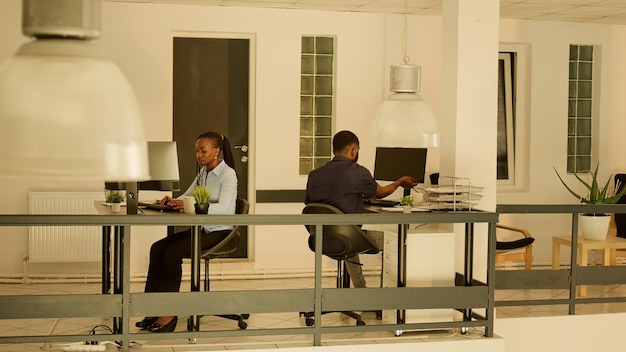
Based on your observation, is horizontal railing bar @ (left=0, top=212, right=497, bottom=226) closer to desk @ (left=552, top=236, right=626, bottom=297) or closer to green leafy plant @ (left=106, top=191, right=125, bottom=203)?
green leafy plant @ (left=106, top=191, right=125, bottom=203)

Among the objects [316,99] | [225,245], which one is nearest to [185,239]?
[225,245]

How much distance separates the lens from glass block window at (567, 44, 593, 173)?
9.89 metres

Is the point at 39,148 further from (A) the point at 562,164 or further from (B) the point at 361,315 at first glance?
(A) the point at 562,164

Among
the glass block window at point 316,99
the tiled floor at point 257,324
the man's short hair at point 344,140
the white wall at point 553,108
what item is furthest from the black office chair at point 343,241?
the white wall at point 553,108

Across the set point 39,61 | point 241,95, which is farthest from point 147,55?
point 39,61

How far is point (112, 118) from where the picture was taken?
1.74 metres

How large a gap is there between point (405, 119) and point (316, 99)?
3.36 meters

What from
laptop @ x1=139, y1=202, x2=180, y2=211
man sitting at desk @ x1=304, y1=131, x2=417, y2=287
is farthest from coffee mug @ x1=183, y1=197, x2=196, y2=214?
man sitting at desk @ x1=304, y1=131, x2=417, y2=287

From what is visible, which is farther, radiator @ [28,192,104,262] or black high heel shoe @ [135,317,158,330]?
radiator @ [28,192,104,262]

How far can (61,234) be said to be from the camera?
27.7 ft

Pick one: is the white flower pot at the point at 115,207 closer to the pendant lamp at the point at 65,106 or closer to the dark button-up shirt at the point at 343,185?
the dark button-up shirt at the point at 343,185

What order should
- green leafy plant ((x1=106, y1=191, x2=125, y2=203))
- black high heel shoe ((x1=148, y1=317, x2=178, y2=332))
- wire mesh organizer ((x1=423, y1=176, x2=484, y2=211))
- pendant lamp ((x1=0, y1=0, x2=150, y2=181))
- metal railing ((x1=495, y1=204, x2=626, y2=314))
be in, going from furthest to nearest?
1. metal railing ((x1=495, y1=204, x2=626, y2=314))
2. green leafy plant ((x1=106, y1=191, x2=125, y2=203))
3. black high heel shoe ((x1=148, y1=317, x2=178, y2=332))
4. wire mesh organizer ((x1=423, y1=176, x2=484, y2=211))
5. pendant lamp ((x1=0, y1=0, x2=150, y2=181))

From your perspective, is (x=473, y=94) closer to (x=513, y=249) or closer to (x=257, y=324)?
(x=513, y=249)

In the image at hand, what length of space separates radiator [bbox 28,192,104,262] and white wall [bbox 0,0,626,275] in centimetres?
13
